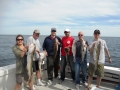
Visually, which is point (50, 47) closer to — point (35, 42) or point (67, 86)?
point (35, 42)

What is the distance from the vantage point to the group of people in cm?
411

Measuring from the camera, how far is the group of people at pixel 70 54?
13.5ft

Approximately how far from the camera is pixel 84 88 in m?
5.07

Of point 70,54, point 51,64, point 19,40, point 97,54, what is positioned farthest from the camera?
point 51,64

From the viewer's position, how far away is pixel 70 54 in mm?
5254

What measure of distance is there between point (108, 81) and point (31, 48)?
308cm

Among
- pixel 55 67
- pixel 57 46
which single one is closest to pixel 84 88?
pixel 55 67

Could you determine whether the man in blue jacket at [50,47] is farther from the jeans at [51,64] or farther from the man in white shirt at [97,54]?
the man in white shirt at [97,54]

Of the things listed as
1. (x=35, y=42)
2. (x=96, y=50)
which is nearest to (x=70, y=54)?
(x=96, y=50)

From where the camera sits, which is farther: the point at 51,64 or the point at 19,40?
the point at 51,64

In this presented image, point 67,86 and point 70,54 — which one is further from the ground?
point 70,54

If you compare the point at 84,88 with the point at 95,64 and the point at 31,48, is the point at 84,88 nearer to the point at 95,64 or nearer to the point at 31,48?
the point at 95,64

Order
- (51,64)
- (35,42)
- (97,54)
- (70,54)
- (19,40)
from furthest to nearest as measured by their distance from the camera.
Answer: (51,64), (70,54), (35,42), (97,54), (19,40)

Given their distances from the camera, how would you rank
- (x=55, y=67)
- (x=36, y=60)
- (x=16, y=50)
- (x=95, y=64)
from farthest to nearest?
(x=55, y=67) → (x=36, y=60) → (x=95, y=64) → (x=16, y=50)
